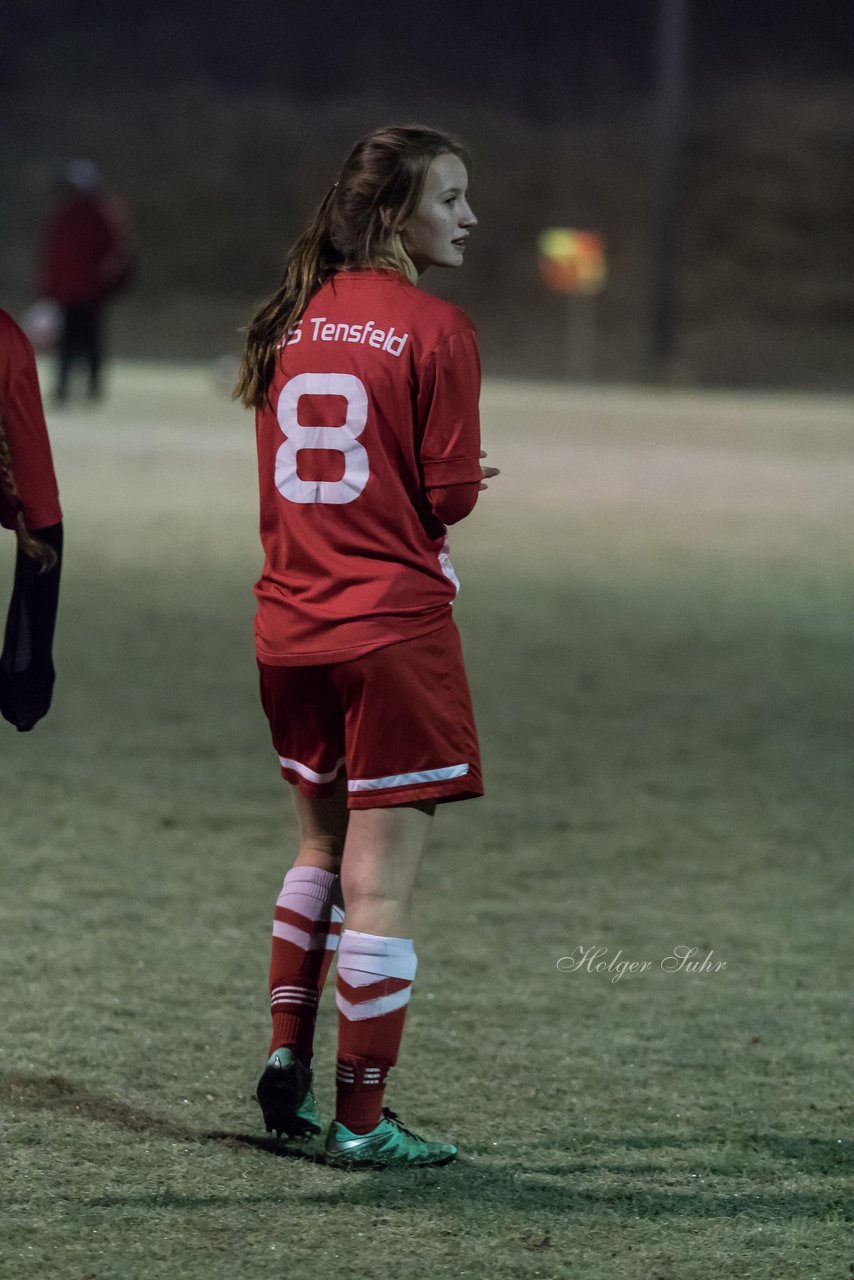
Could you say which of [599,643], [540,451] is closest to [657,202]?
[540,451]

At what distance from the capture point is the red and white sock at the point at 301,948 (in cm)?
310

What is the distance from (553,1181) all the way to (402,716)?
702 mm

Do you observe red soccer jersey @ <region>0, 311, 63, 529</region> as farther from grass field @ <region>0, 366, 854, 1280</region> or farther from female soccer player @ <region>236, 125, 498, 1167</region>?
grass field @ <region>0, 366, 854, 1280</region>

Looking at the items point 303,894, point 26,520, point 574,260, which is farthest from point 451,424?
point 574,260

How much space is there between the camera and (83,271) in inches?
725

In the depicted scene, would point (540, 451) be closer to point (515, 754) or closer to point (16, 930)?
point (515, 754)

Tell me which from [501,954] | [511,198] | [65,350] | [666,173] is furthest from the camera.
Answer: [511,198]

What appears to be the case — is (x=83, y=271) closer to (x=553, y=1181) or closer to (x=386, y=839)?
(x=386, y=839)

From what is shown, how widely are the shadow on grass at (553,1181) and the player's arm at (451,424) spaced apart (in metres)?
0.94

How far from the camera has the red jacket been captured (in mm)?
18297

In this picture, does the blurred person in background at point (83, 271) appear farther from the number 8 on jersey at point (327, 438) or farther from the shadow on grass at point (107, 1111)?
the number 8 on jersey at point (327, 438)

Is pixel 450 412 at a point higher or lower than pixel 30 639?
higher

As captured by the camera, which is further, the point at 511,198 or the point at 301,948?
the point at 511,198

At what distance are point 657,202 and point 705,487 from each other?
17.2m
